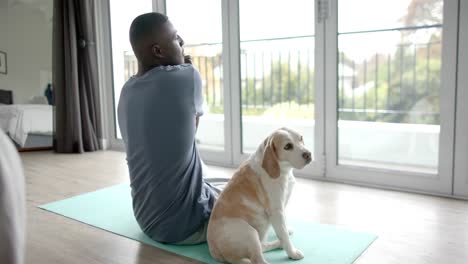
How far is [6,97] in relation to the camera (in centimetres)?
418

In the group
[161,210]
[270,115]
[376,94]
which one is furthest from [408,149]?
[161,210]

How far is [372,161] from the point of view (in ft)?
9.25

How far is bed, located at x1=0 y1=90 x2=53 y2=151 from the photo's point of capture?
4.17m

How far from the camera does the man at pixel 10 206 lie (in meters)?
0.44

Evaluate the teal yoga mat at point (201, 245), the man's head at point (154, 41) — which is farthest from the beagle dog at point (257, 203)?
the man's head at point (154, 41)

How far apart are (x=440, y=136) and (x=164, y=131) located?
5.52 ft

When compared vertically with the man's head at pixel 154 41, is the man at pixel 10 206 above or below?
below

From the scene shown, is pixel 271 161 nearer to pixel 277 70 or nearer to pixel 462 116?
pixel 462 116

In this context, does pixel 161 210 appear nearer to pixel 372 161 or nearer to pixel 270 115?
pixel 372 161

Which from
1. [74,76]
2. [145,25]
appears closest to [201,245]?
[145,25]

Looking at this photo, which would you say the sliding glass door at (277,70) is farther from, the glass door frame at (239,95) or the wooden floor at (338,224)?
the wooden floor at (338,224)

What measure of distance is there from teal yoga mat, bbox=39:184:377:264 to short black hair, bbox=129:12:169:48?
3.01ft

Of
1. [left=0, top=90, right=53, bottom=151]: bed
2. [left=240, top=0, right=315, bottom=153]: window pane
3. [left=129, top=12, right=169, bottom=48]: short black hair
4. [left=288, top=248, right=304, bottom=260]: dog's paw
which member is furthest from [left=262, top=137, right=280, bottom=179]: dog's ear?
[left=0, top=90, right=53, bottom=151]: bed

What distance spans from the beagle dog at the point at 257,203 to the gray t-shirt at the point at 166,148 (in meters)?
0.23
